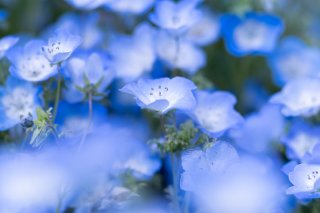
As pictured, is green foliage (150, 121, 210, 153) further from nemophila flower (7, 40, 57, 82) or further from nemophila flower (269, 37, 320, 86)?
nemophila flower (269, 37, 320, 86)

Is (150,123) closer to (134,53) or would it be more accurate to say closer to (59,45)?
(134,53)

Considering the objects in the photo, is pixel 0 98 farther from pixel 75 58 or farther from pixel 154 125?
pixel 154 125

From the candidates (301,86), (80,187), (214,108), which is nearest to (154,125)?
(214,108)

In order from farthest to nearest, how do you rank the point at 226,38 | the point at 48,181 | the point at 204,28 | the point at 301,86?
1. the point at 204,28
2. the point at 226,38
3. the point at 301,86
4. the point at 48,181

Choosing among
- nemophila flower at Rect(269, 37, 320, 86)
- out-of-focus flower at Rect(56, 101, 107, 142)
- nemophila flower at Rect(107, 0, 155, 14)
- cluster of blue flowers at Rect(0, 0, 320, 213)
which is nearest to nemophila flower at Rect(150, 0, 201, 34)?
cluster of blue flowers at Rect(0, 0, 320, 213)

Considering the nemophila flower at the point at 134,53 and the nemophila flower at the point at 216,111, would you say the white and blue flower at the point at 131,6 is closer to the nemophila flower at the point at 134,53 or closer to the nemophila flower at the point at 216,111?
the nemophila flower at the point at 134,53

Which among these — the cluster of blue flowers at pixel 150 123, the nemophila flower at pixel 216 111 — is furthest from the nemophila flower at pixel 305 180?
Answer: the nemophila flower at pixel 216 111

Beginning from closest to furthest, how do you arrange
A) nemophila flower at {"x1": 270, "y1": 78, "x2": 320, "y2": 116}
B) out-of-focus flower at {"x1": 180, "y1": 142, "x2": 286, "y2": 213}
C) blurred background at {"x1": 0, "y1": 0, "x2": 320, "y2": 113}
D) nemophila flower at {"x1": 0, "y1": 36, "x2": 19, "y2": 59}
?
out-of-focus flower at {"x1": 180, "y1": 142, "x2": 286, "y2": 213} → nemophila flower at {"x1": 0, "y1": 36, "x2": 19, "y2": 59} → nemophila flower at {"x1": 270, "y1": 78, "x2": 320, "y2": 116} → blurred background at {"x1": 0, "y1": 0, "x2": 320, "y2": 113}
